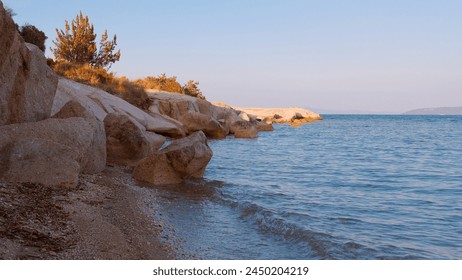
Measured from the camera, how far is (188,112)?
30.6m

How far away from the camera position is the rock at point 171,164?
40.5ft

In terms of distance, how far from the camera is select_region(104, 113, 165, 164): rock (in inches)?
548

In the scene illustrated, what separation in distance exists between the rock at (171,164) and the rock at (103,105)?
2615 millimetres

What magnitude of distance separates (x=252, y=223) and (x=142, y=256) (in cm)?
312

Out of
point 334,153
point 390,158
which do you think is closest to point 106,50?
point 334,153

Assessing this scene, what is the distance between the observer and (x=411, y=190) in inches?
486

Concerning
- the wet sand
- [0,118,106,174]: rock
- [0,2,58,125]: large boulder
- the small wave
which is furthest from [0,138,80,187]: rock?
the small wave

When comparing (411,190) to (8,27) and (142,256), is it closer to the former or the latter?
(142,256)

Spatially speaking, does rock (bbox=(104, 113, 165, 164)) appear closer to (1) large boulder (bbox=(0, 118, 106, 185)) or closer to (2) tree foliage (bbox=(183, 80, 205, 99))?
(1) large boulder (bbox=(0, 118, 106, 185))

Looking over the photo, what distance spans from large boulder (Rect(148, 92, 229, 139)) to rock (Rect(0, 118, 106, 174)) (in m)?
18.2

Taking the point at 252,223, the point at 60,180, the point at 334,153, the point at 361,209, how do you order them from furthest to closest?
1. the point at 334,153
2. the point at 361,209
3. the point at 252,223
4. the point at 60,180

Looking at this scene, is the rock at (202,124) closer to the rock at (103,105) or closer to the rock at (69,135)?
the rock at (103,105)

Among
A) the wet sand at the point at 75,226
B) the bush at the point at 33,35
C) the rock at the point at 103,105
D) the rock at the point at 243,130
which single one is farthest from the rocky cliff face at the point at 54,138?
the rock at the point at 243,130

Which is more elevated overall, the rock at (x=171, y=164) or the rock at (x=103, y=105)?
the rock at (x=103, y=105)
